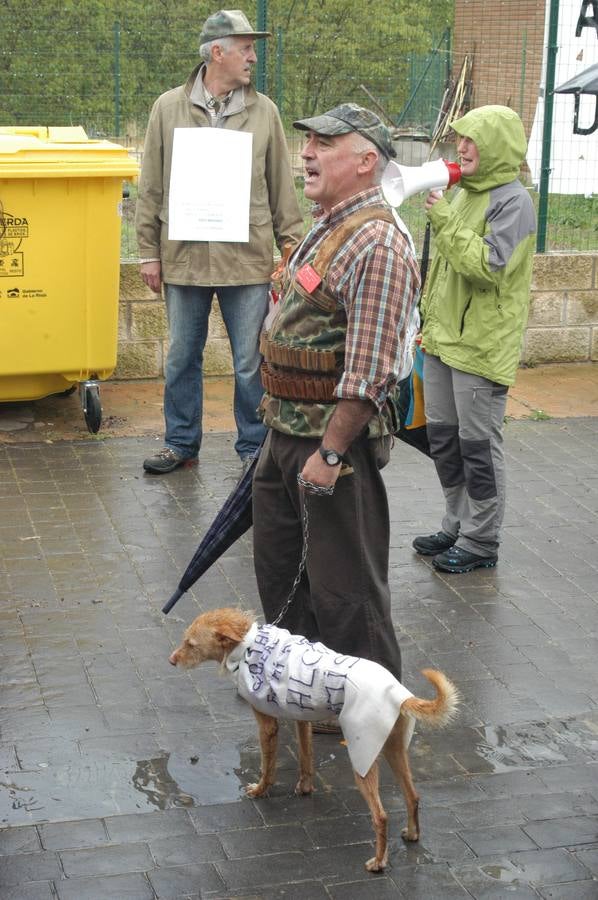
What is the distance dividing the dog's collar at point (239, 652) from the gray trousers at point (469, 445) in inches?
83.5

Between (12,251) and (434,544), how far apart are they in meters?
3.16

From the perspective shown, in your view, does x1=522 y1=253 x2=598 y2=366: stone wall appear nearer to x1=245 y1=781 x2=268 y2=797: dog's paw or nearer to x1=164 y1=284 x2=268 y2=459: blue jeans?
x1=164 y1=284 x2=268 y2=459: blue jeans

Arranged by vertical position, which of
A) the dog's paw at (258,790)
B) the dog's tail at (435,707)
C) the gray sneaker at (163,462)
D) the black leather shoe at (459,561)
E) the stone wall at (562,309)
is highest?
the stone wall at (562,309)

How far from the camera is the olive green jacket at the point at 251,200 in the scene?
6.78m

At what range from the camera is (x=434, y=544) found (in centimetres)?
596

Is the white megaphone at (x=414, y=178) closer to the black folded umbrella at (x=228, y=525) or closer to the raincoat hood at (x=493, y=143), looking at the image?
the raincoat hood at (x=493, y=143)

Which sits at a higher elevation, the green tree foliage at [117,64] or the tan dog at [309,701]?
the green tree foliage at [117,64]

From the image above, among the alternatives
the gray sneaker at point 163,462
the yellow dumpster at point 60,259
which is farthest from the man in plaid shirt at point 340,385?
the yellow dumpster at point 60,259

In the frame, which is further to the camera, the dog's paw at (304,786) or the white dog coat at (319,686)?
the dog's paw at (304,786)

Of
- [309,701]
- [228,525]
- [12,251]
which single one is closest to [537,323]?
[12,251]

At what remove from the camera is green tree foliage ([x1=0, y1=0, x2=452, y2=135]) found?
8.76 m

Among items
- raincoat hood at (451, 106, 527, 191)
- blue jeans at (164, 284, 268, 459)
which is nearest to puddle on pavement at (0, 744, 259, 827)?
raincoat hood at (451, 106, 527, 191)

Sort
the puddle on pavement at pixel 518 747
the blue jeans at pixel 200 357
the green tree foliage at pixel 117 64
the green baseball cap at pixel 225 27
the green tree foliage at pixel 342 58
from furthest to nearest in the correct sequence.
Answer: the green tree foliage at pixel 342 58 → the green tree foliage at pixel 117 64 → the blue jeans at pixel 200 357 → the green baseball cap at pixel 225 27 → the puddle on pavement at pixel 518 747

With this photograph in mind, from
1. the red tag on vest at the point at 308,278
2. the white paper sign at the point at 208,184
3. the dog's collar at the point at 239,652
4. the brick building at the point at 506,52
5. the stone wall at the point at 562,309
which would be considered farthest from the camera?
the brick building at the point at 506,52
